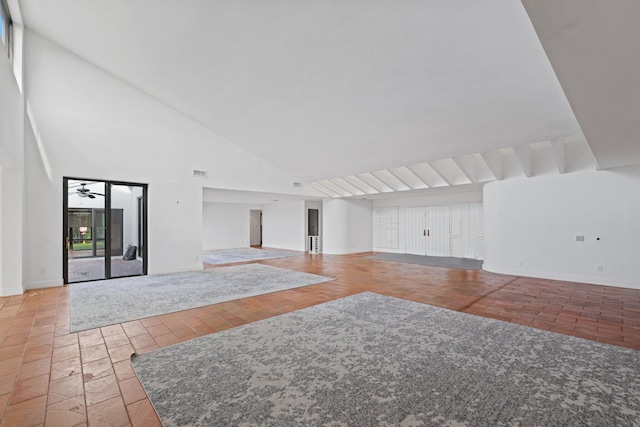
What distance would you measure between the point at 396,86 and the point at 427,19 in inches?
49.8

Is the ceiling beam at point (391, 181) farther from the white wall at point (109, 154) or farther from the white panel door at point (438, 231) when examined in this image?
the white wall at point (109, 154)

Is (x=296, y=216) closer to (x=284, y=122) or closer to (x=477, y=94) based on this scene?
(x=284, y=122)

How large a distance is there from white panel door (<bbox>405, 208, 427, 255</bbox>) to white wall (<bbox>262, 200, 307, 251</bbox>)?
13.6ft

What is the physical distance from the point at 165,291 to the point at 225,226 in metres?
8.25

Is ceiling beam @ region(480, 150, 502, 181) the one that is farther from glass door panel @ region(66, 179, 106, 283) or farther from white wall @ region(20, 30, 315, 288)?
glass door panel @ region(66, 179, 106, 283)

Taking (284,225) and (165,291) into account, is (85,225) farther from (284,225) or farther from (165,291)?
(284,225)

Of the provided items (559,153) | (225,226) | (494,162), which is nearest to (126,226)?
(225,226)

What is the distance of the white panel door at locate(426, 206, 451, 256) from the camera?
10.2 m

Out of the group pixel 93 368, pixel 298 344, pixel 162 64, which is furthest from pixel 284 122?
pixel 93 368

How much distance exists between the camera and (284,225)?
1330cm

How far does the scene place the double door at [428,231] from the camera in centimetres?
1024

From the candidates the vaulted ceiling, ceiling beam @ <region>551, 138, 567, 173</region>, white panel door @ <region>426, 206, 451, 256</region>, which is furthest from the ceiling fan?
white panel door @ <region>426, 206, 451, 256</region>

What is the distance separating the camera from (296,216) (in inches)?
497

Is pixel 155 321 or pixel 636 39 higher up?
pixel 636 39
